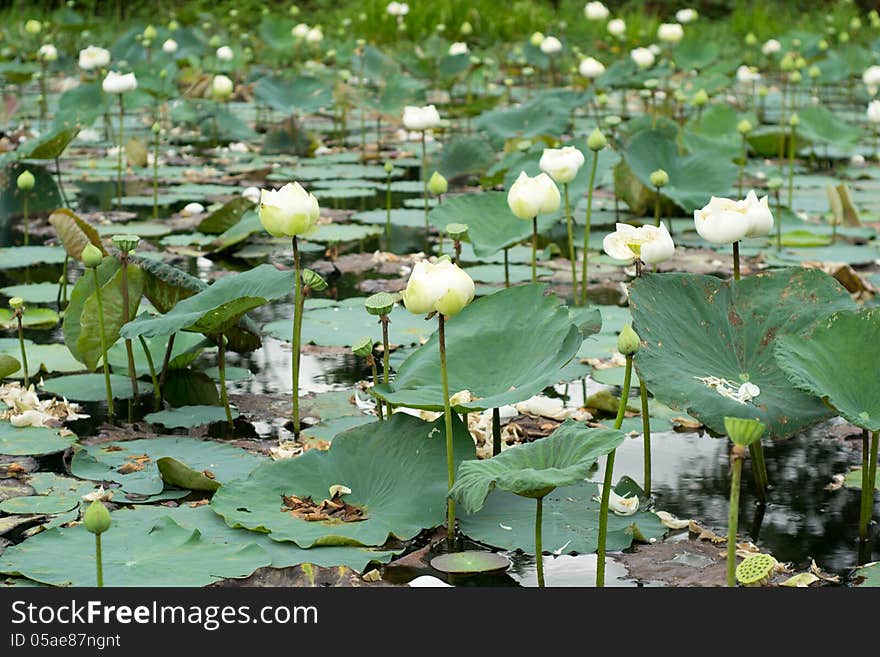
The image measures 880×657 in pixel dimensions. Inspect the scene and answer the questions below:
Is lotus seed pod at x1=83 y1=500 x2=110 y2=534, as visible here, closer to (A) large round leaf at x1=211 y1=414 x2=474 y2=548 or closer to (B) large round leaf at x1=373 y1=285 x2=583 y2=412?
(A) large round leaf at x1=211 y1=414 x2=474 y2=548

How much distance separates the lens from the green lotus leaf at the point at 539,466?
59.6 inches

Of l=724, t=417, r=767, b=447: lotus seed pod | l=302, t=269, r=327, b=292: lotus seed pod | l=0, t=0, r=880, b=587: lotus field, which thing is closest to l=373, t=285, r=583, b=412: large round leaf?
l=0, t=0, r=880, b=587: lotus field

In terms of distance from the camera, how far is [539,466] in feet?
5.33

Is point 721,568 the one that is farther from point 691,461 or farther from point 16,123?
point 16,123

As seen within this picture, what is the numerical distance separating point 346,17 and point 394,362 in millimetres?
7256

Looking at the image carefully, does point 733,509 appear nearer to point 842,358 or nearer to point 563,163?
point 842,358

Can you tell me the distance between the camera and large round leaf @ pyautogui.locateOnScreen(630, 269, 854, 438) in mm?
1769

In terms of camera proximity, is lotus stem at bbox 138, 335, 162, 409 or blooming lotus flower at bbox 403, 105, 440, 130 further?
blooming lotus flower at bbox 403, 105, 440, 130

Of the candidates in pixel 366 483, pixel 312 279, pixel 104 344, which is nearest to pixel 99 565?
pixel 366 483

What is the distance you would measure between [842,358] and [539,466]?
46 cm

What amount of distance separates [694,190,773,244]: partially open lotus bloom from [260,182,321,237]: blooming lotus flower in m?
0.59

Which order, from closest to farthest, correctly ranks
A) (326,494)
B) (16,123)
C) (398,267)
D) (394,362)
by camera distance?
(326,494) < (394,362) < (398,267) < (16,123)

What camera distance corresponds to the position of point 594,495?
1.93 meters

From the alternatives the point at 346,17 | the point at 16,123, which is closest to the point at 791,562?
the point at 16,123
